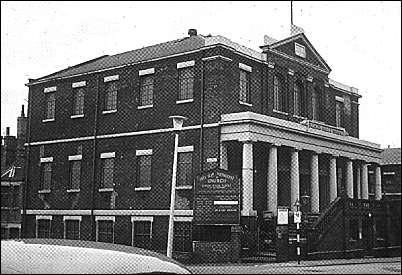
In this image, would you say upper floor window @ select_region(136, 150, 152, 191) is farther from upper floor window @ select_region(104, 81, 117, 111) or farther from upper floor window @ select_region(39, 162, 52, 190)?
upper floor window @ select_region(39, 162, 52, 190)

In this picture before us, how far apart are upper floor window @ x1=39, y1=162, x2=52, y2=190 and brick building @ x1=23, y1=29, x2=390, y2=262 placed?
0.06 meters

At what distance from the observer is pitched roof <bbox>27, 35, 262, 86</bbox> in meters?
25.4

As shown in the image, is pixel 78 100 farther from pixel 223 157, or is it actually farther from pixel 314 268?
pixel 314 268

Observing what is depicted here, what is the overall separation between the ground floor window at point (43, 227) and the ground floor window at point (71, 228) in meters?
1.11

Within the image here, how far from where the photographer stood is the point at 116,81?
2847 centimetres

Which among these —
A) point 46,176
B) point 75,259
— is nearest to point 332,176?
point 46,176

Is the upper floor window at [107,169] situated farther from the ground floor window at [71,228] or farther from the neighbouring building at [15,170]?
the neighbouring building at [15,170]

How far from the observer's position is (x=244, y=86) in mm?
26141

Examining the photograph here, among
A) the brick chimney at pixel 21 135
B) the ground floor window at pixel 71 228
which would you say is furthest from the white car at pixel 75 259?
the brick chimney at pixel 21 135

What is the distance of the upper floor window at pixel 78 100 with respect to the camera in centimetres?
2992

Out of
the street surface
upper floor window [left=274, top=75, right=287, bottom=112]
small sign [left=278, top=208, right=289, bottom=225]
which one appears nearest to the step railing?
the street surface

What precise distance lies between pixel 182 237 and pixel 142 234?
271 centimetres

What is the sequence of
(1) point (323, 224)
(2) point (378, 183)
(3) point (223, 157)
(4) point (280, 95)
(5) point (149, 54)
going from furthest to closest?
(2) point (378, 183)
(5) point (149, 54)
(4) point (280, 95)
(3) point (223, 157)
(1) point (323, 224)

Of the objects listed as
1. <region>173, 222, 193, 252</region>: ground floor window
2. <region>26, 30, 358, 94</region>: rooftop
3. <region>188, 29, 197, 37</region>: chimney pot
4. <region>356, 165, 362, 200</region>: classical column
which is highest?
<region>188, 29, 197, 37</region>: chimney pot
